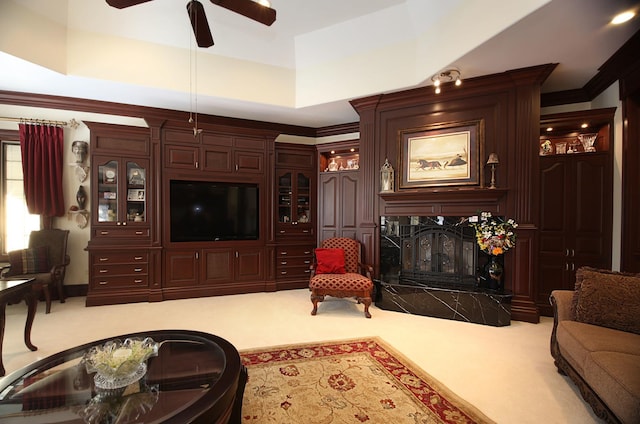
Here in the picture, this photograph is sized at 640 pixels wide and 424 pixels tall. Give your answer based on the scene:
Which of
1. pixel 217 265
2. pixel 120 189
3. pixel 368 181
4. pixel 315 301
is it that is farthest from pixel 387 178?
pixel 120 189

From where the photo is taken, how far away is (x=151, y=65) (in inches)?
153

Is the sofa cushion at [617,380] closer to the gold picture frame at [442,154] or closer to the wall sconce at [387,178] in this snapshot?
the gold picture frame at [442,154]

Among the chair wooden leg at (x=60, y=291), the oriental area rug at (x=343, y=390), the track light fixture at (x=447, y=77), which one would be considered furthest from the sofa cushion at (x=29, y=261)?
the track light fixture at (x=447, y=77)

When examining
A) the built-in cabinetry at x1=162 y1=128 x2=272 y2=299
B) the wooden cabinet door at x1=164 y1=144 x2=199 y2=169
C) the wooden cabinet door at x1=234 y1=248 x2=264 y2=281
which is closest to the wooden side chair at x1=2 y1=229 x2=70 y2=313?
the built-in cabinetry at x1=162 y1=128 x2=272 y2=299

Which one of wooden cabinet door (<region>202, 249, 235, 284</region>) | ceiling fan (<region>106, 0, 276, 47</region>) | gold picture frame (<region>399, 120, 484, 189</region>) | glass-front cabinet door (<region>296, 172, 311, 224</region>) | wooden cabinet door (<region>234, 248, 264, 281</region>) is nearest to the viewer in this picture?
ceiling fan (<region>106, 0, 276, 47</region>)

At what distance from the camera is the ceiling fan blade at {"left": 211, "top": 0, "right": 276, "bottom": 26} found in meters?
2.25

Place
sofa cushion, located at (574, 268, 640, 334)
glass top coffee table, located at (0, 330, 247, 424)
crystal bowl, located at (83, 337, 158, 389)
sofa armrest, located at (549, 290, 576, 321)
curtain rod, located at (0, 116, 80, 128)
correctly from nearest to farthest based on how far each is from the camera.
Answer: glass top coffee table, located at (0, 330, 247, 424), crystal bowl, located at (83, 337, 158, 389), sofa cushion, located at (574, 268, 640, 334), sofa armrest, located at (549, 290, 576, 321), curtain rod, located at (0, 116, 80, 128)

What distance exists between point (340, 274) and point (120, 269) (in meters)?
3.30

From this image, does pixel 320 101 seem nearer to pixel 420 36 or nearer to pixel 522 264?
pixel 420 36

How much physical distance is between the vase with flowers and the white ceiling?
6.07 feet

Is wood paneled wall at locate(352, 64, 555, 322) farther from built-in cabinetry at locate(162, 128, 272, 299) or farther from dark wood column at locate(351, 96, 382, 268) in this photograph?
built-in cabinetry at locate(162, 128, 272, 299)

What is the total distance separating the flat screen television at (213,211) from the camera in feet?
15.6

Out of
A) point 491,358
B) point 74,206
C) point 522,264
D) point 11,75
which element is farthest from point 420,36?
point 74,206

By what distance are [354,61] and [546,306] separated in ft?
14.0
